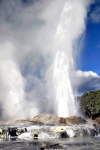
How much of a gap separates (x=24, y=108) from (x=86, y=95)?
2492 cm

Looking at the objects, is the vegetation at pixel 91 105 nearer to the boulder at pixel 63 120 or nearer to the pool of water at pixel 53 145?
the boulder at pixel 63 120

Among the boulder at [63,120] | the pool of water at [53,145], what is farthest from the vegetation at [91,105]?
the pool of water at [53,145]

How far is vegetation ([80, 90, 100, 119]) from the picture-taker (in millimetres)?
68375

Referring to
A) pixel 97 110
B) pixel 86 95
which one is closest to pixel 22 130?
pixel 97 110

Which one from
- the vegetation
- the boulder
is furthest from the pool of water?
the vegetation

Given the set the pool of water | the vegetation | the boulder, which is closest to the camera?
the pool of water

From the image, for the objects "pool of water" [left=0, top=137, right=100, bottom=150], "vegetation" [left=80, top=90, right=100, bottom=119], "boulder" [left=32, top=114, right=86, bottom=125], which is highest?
"vegetation" [left=80, top=90, right=100, bottom=119]

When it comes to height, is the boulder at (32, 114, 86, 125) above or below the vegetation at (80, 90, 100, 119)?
below

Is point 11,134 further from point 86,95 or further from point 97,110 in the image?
point 86,95

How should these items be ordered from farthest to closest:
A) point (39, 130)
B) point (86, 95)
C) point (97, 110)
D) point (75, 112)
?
point (86, 95), point (97, 110), point (75, 112), point (39, 130)

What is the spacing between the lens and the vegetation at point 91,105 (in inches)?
2692

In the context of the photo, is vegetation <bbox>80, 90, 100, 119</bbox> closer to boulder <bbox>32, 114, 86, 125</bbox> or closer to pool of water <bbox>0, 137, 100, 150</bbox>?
boulder <bbox>32, 114, 86, 125</bbox>

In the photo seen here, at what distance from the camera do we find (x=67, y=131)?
25.3 metres

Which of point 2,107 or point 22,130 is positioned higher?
point 2,107
